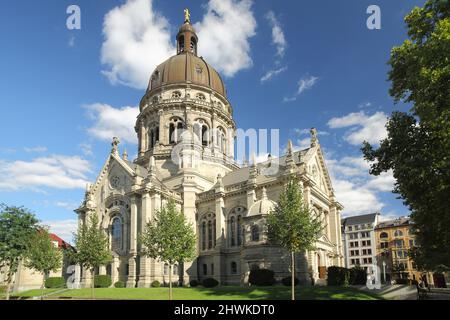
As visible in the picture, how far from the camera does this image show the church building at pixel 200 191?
4075 centimetres

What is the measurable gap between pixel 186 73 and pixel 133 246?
31.6 metres

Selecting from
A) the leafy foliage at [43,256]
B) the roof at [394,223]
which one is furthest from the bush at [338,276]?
the roof at [394,223]

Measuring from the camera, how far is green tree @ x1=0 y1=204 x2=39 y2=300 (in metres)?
47.8

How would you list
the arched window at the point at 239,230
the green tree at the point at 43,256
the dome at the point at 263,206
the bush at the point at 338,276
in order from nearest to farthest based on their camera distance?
the bush at the point at 338,276
the dome at the point at 263,206
the green tree at the point at 43,256
the arched window at the point at 239,230

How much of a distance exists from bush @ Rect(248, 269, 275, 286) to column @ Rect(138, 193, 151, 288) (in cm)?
1337

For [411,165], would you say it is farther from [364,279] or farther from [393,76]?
[364,279]

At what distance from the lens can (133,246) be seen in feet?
147

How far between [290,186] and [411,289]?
13.7 meters

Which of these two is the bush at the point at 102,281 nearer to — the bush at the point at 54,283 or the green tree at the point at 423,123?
the bush at the point at 54,283

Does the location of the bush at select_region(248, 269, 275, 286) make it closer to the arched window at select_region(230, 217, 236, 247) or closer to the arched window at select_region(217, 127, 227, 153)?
the arched window at select_region(230, 217, 236, 247)

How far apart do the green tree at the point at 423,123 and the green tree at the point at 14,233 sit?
44.3 m

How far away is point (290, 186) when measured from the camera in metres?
28.4

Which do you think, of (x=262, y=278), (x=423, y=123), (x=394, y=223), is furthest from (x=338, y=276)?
(x=394, y=223)
